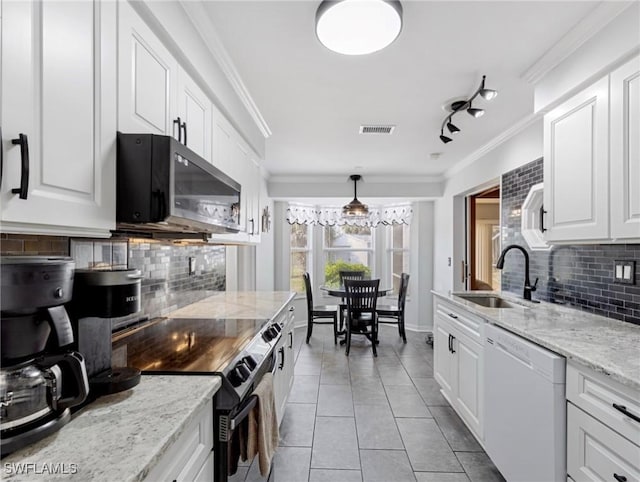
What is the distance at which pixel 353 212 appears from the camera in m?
4.61

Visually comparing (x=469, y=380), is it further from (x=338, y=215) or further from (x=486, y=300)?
(x=338, y=215)

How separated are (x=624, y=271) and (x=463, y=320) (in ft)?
3.15

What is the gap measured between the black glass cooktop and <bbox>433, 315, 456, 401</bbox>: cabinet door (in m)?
1.60

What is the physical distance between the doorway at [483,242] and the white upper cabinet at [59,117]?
4.47 meters

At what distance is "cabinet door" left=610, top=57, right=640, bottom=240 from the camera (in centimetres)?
154

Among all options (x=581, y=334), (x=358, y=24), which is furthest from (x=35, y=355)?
(x=581, y=334)

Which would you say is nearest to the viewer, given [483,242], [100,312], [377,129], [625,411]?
[100,312]

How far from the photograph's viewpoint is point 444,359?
2912 millimetres

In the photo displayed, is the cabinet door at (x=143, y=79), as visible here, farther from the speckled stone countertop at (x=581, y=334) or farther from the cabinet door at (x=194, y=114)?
the speckled stone countertop at (x=581, y=334)

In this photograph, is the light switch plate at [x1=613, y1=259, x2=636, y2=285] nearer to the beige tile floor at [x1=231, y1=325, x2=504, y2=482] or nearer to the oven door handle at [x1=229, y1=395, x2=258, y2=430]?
the beige tile floor at [x1=231, y1=325, x2=504, y2=482]

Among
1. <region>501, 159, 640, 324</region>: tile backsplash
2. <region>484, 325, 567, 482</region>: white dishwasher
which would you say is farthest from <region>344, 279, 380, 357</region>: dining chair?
<region>484, 325, 567, 482</region>: white dishwasher

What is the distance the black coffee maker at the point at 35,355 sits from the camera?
738 millimetres

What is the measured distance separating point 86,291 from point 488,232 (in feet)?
21.1

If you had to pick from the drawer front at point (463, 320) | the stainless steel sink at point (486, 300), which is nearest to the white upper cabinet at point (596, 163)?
the drawer front at point (463, 320)
